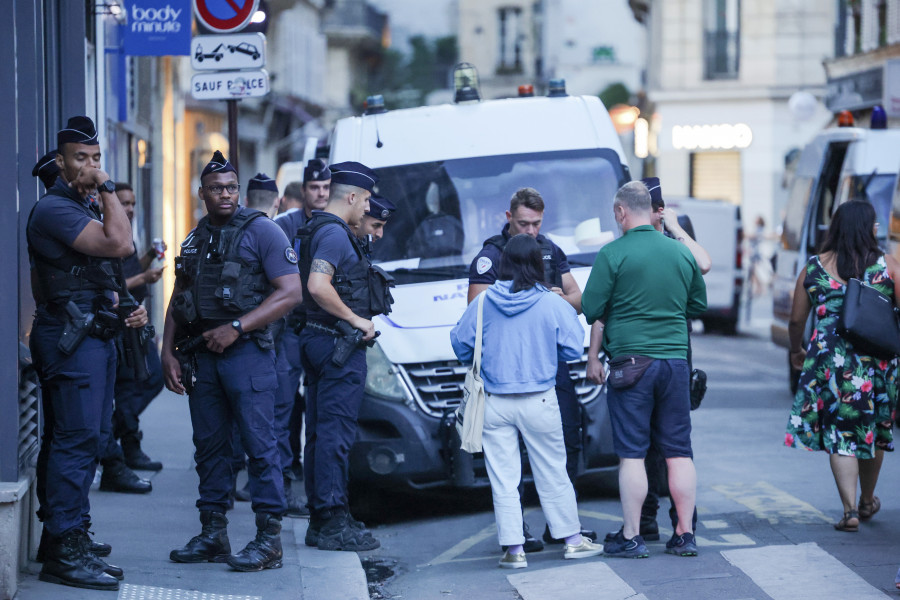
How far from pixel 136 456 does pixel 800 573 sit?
481 centimetres

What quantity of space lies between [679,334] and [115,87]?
939 centimetres

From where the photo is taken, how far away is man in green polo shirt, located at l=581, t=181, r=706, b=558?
23.7ft

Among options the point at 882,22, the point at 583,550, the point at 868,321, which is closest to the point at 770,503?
the point at 868,321

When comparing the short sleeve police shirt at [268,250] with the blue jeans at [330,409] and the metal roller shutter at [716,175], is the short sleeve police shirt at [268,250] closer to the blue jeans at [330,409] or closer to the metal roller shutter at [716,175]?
the blue jeans at [330,409]

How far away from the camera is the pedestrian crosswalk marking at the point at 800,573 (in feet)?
21.2

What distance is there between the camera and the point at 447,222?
9.31 meters

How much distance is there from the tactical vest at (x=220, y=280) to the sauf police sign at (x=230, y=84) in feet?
11.5

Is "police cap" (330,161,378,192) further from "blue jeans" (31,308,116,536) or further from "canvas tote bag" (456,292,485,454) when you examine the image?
"blue jeans" (31,308,116,536)

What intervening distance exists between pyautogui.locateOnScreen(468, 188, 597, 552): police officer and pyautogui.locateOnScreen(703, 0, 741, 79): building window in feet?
109

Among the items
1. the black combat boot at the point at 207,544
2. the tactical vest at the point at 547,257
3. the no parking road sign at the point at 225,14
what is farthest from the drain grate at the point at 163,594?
the no parking road sign at the point at 225,14

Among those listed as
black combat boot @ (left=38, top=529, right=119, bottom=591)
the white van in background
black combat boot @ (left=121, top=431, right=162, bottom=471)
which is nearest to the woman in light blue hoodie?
black combat boot @ (left=38, top=529, right=119, bottom=591)

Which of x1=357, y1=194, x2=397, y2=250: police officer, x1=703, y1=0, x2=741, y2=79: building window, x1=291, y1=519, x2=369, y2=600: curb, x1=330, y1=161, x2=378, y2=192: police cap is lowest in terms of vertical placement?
x1=291, y1=519, x2=369, y2=600: curb

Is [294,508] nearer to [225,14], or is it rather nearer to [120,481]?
[120,481]

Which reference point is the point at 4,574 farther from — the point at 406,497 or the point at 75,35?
the point at 406,497
